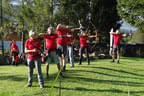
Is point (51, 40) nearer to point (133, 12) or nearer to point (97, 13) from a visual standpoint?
point (133, 12)

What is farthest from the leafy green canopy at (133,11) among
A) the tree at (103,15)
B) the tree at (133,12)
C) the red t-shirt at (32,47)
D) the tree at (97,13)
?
the red t-shirt at (32,47)

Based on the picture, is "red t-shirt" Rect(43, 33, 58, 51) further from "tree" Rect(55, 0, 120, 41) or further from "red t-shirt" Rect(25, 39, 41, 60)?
"tree" Rect(55, 0, 120, 41)

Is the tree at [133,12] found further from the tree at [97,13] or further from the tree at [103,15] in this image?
the tree at [103,15]

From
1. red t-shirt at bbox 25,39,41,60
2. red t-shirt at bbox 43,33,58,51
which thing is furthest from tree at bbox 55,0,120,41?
red t-shirt at bbox 25,39,41,60

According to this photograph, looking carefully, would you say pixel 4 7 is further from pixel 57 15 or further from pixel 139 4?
pixel 139 4

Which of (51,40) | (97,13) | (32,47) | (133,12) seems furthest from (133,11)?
(32,47)

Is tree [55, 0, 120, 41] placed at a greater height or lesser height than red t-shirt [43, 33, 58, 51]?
greater

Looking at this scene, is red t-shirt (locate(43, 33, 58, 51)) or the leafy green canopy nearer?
red t-shirt (locate(43, 33, 58, 51))

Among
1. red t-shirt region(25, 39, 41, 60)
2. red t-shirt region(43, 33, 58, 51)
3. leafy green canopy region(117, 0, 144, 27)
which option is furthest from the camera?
leafy green canopy region(117, 0, 144, 27)

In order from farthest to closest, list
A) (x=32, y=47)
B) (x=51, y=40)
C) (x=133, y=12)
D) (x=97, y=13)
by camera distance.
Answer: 1. (x=97, y=13)
2. (x=133, y=12)
3. (x=51, y=40)
4. (x=32, y=47)

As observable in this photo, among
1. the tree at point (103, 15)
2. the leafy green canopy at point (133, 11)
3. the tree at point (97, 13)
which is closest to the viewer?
the leafy green canopy at point (133, 11)

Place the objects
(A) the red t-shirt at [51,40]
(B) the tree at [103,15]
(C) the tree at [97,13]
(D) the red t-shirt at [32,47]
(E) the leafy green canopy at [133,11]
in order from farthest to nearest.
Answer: (B) the tree at [103,15], (C) the tree at [97,13], (E) the leafy green canopy at [133,11], (A) the red t-shirt at [51,40], (D) the red t-shirt at [32,47]

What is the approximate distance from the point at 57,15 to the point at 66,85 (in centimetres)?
1328

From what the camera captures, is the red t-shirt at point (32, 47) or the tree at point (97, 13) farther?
the tree at point (97, 13)
